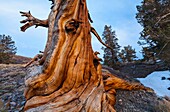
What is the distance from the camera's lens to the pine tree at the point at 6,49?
1823 cm

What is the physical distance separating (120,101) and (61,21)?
3.08 meters

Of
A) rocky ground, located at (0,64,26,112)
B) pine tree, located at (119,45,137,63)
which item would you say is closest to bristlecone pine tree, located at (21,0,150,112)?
rocky ground, located at (0,64,26,112)

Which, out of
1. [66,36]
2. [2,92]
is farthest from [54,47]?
[2,92]

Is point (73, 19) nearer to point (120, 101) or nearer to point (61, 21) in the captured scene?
point (61, 21)

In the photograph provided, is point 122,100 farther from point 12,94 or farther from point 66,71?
point 12,94

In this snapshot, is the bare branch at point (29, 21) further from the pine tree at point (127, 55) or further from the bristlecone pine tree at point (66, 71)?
the pine tree at point (127, 55)

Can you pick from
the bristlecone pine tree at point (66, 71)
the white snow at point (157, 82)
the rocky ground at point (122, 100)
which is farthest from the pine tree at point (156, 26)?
the bristlecone pine tree at point (66, 71)

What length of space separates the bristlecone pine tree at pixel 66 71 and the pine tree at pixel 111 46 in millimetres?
18066

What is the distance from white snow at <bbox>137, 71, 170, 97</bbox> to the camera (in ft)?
51.1

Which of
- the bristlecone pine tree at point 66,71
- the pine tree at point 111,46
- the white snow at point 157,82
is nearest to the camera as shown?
the bristlecone pine tree at point 66,71

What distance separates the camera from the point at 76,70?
167 inches

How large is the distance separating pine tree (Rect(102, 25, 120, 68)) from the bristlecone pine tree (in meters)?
18.1

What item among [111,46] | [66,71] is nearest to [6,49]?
[111,46]

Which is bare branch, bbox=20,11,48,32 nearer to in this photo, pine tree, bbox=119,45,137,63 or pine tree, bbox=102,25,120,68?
pine tree, bbox=102,25,120,68
